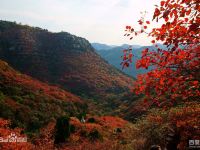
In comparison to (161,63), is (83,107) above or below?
below

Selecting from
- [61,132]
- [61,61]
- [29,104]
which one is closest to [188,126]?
[61,132]

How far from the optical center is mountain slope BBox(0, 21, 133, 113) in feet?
274

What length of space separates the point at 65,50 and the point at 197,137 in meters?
94.9

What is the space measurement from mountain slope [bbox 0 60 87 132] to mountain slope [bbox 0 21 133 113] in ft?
77.0

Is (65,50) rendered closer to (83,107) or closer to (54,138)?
(83,107)

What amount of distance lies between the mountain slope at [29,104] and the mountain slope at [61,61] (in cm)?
2347

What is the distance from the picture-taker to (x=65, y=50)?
343ft

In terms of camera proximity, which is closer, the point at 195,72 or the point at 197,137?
the point at 195,72

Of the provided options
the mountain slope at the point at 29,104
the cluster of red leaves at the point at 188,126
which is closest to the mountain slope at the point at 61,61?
the mountain slope at the point at 29,104

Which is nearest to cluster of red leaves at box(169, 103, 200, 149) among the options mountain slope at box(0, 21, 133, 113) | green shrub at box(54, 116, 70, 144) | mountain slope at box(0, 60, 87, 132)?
green shrub at box(54, 116, 70, 144)

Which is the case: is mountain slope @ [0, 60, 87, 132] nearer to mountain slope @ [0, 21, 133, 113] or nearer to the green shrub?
the green shrub

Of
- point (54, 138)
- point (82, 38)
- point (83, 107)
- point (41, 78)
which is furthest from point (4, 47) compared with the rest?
point (54, 138)

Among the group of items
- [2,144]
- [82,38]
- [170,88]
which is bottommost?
[2,144]

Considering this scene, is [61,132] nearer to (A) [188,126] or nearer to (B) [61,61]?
(A) [188,126]
